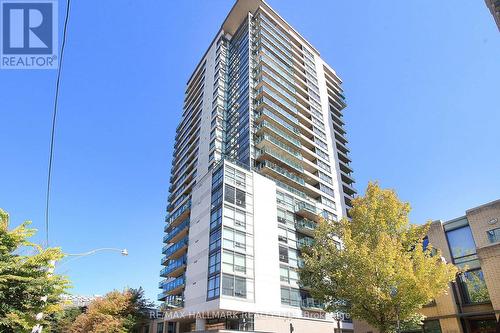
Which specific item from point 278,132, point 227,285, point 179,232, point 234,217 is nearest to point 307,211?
point 278,132

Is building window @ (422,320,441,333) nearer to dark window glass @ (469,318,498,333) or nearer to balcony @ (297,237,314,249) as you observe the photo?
dark window glass @ (469,318,498,333)

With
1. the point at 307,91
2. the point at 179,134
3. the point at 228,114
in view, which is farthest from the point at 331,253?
the point at 179,134

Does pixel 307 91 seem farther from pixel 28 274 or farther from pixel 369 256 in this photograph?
pixel 28 274

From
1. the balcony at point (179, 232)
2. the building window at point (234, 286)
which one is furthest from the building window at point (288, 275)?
the balcony at point (179, 232)

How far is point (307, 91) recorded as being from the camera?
206ft

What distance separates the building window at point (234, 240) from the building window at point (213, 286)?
332 cm

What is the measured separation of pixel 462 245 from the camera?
23469 millimetres

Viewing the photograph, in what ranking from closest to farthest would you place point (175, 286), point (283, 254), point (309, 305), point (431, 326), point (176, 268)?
point (431, 326) < point (309, 305) < point (283, 254) < point (175, 286) < point (176, 268)

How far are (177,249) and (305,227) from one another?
1835 cm

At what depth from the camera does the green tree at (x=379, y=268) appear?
704 inches

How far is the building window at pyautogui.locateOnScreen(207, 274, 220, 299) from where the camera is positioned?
1296 inches

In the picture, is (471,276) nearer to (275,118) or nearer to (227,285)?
(227,285)

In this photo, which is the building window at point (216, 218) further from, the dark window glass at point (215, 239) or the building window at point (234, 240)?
the building window at point (234, 240)

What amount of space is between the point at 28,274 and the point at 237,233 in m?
23.2
